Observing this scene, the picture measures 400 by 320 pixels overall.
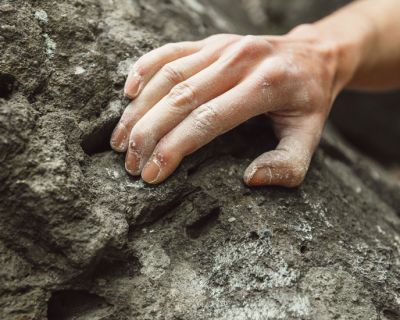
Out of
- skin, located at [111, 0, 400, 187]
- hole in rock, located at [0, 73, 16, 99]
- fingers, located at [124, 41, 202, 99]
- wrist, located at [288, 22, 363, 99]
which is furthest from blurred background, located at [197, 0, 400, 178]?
hole in rock, located at [0, 73, 16, 99]

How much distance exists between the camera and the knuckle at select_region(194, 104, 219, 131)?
3.33ft

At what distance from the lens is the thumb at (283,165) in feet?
3.55

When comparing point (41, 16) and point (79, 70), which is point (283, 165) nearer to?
point (79, 70)

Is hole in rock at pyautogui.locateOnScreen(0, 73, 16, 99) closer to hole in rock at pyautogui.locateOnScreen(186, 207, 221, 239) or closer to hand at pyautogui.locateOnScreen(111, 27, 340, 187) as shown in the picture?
hand at pyautogui.locateOnScreen(111, 27, 340, 187)

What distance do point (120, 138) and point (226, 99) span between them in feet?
0.79

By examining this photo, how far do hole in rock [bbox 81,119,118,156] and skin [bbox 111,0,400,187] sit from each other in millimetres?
31

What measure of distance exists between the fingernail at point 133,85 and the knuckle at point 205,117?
153mm

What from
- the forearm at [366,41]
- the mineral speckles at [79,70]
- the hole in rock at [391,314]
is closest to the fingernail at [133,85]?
the mineral speckles at [79,70]

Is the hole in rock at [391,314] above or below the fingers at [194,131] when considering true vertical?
below

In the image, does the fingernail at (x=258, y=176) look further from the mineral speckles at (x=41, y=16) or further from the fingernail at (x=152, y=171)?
the mineral speckles at (x=41, y=16)

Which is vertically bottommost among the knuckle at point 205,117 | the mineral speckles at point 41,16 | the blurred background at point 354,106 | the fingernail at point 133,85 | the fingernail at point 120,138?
the blurred background at point 354,106

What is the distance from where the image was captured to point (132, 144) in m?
→ 1.01

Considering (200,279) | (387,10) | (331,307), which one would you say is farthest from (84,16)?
(387,10)

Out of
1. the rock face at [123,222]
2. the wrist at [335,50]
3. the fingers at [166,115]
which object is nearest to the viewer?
the rock face at [123,222]
